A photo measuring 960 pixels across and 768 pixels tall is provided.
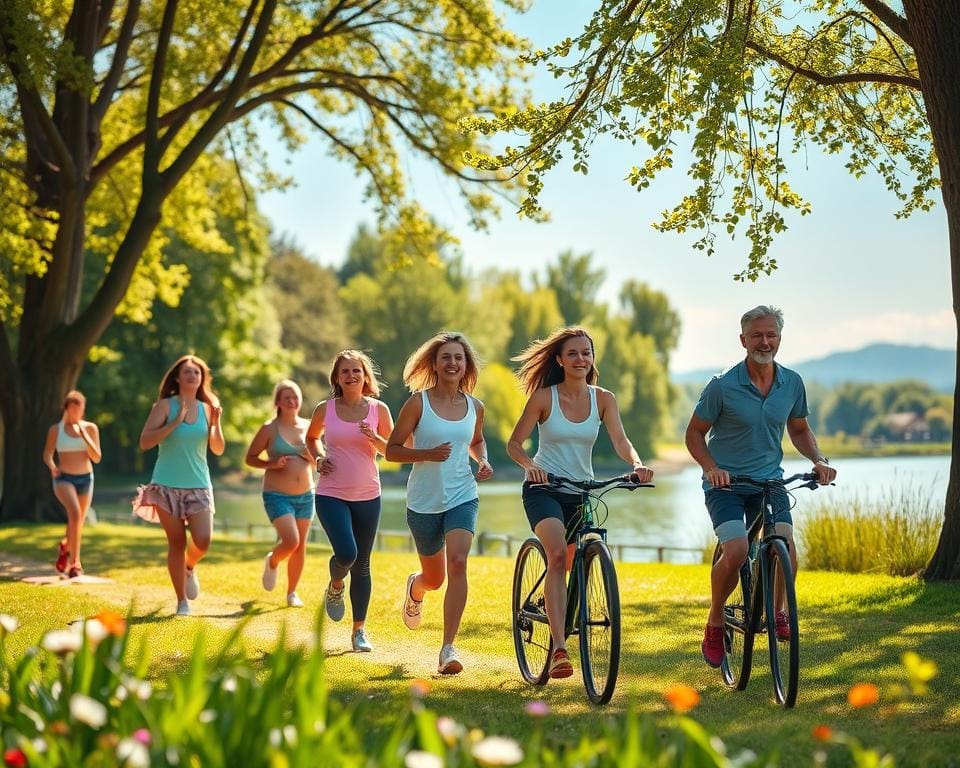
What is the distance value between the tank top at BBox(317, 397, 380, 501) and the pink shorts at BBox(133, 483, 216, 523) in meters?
1.93

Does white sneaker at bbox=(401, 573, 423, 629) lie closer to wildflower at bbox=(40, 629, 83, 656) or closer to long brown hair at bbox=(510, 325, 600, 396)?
long brown hair at bbox=(510, 325, 600, 396)

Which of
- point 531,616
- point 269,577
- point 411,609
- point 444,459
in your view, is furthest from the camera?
point 269,577

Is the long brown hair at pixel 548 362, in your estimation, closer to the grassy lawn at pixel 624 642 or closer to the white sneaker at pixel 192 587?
the grassy lawn at pixel 624 642

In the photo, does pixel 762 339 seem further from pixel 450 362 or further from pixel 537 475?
pixel 450 362

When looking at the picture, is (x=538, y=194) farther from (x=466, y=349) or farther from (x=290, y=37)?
(x=290, y=37)

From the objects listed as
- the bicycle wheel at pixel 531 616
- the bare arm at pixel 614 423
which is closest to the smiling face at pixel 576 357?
the bare arm at pixel 614 423

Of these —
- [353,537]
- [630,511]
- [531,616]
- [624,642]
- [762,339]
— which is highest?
[762,339]

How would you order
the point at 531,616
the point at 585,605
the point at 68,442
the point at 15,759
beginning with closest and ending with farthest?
the point at 15,759 < the point at 585,605 < the point at 531,616 < the point at 68,442

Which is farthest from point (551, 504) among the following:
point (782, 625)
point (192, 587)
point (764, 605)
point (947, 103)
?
point (947, 103)

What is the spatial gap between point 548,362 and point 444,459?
90cm

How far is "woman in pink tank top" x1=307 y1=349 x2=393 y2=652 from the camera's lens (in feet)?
31.1

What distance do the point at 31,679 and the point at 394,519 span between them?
1385 inches

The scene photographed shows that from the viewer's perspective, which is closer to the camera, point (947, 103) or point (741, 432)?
point (741, 432)

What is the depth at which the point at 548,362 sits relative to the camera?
27.2ft
